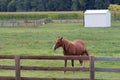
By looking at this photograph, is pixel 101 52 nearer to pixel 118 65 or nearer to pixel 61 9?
pixel 118 65

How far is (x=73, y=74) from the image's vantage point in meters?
15.9

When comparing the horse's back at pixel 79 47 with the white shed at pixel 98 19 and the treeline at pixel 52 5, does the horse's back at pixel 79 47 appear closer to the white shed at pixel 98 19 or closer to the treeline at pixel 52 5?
the white shed at pixel 98 19

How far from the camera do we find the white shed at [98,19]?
63781 millimetres

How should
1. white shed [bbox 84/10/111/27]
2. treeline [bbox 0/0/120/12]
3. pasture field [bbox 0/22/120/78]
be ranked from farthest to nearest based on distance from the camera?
1. treeline [bbox 0/0/120/12]
2. white shed [bbox 84/10/111/27]
3. pasture field [bbox 0/22/120/78]

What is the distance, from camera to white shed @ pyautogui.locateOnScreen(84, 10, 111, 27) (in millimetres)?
63781

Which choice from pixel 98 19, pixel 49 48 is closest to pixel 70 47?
pixel 49 48

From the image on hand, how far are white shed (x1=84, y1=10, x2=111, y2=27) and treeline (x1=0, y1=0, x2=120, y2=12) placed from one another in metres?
66.1

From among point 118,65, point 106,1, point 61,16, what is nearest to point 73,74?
point 118,65

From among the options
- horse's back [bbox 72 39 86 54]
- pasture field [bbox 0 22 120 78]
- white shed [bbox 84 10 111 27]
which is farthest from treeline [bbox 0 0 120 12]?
horse's back [bbox 72 39 86 54]

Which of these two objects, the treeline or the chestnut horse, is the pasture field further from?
the treeline

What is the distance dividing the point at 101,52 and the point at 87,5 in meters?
114

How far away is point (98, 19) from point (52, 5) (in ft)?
254

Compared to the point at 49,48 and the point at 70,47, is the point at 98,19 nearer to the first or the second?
the point at 49,48

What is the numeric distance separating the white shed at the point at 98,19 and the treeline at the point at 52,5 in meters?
66.1
